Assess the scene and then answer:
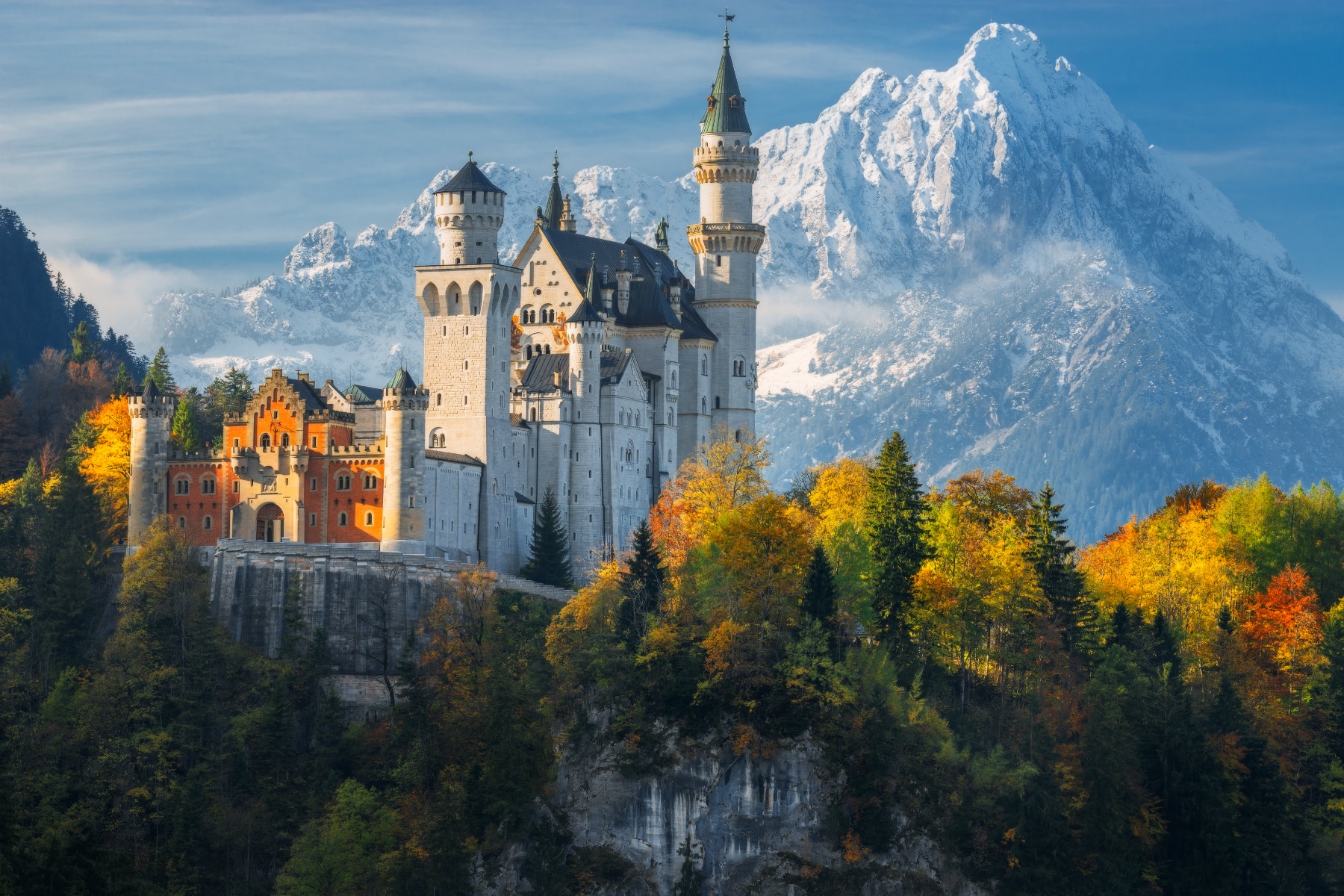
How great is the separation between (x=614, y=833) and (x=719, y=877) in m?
5.12

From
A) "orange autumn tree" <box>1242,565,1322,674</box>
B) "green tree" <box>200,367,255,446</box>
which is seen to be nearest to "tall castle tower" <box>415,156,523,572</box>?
"green tree" <box>200,367,255,446</box>

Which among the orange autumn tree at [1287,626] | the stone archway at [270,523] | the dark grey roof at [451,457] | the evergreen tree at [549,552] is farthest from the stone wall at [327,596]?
the orange autumn tree at [1287,626]

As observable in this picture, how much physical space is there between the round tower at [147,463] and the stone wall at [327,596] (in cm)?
547

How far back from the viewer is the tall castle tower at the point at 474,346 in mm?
112500

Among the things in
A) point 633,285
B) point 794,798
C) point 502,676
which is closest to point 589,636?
point 502,676

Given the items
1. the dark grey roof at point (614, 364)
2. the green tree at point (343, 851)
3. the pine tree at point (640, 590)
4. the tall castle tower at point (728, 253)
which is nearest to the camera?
the green tree at point (343, 851)

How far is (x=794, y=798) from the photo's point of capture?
94.8m

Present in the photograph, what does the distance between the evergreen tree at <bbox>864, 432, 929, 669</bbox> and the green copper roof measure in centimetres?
3811

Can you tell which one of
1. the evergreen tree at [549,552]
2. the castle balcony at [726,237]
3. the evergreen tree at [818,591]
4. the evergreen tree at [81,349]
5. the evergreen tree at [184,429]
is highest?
the castle balcony at [726,237]

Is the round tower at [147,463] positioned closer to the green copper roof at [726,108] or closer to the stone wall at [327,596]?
the stone wall at [327,596]

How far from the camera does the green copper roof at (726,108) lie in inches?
5251

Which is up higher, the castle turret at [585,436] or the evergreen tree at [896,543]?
the castle turret at [585,436]

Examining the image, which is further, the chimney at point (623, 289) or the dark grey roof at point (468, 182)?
the chimney at point (623, 289)

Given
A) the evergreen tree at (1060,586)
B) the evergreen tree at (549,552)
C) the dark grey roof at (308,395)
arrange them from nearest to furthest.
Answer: the evergreen tree at (1060,586) < the dark grey roof at (308,395) < the evergreen tree at (549,552)
